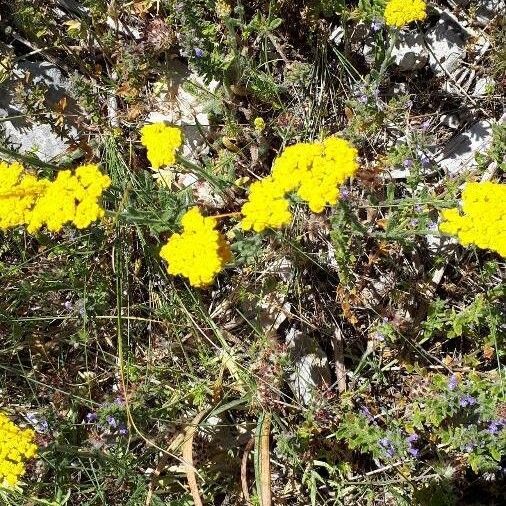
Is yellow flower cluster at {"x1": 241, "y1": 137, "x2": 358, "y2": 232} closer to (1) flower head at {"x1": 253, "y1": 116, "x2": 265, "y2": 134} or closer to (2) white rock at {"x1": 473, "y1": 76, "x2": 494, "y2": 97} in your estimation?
(1) flower head at {"x1": 253, "y1": 116, "x2": 265, "y2": 134}

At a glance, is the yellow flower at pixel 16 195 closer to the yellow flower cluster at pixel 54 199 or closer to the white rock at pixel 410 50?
the yellow flower cluster at pixel 54 199

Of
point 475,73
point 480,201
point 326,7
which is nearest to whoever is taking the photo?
point 480,201

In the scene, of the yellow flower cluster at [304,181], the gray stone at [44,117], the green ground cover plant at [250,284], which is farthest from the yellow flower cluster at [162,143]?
the gray stone at [44,117]

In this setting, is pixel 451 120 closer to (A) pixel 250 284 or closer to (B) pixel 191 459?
(A) pixel 250 284

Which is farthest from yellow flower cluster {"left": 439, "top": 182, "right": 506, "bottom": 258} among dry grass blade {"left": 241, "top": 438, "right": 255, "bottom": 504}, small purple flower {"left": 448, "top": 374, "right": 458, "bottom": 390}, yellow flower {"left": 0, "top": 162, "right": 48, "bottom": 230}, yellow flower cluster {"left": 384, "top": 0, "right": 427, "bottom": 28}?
dry grass blade {"left": 241, "top": 438, "right": 255, "bottom": 504}

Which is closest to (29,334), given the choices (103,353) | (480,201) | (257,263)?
(103,353)

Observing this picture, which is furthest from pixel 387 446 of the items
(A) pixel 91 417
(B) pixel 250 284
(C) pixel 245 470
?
(A) pixel 91 417

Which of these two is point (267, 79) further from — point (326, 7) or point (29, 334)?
point (29, 334)
